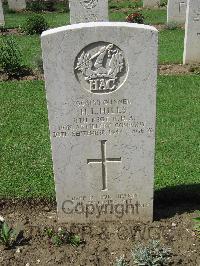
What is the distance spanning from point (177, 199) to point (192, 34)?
6271mm

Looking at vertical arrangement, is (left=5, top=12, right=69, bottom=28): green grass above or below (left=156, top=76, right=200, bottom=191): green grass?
above

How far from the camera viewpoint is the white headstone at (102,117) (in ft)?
13.9

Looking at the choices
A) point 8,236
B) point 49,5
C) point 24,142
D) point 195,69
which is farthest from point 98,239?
point 49,5

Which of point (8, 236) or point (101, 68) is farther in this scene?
point (8, 236)


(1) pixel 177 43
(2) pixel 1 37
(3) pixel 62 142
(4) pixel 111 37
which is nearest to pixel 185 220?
(3) pixel 62 142

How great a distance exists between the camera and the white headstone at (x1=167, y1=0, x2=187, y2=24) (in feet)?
48.3

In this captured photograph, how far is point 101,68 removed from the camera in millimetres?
4402

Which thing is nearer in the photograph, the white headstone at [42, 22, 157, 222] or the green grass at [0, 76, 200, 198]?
the white headstone at [42, 22, 157, 222]

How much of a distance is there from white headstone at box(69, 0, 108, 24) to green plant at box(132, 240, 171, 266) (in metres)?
9.46

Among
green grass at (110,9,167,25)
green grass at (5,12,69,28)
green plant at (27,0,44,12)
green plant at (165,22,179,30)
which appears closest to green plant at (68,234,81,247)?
green plant at (165,22,179,30)

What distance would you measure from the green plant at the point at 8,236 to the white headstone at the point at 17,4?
1559 cm

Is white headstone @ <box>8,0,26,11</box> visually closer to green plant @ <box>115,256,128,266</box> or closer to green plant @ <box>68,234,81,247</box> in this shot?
green plant @ <box>68,234,81,247</box>

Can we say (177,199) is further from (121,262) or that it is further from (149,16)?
(149,16)

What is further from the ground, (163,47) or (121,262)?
(163,47)
